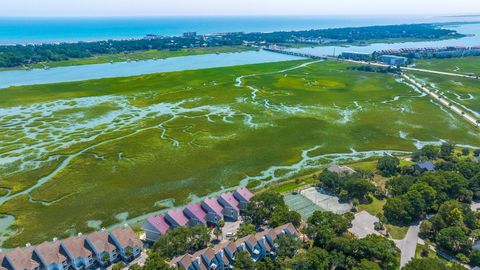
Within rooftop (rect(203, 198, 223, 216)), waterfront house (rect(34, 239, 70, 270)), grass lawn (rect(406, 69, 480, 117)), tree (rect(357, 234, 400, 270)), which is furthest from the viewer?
grass lawn (rect(406, 69, 480, 117))

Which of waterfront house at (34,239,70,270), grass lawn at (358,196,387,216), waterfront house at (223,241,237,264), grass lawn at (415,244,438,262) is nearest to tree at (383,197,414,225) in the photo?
grass lawn at (358,196,387,216)

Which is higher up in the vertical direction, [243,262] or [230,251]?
[243,262]

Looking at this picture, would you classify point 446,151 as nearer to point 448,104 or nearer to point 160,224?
point 448,104

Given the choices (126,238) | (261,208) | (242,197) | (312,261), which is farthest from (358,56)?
(126,238)

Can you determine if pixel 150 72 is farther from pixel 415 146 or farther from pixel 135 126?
pixel 415 146

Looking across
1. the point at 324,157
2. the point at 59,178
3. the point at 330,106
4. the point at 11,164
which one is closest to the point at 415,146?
the point at 324,157

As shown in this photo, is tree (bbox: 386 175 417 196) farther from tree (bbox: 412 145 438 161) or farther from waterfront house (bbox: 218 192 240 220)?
waterfront house (bbox: 218 192 240 220)
